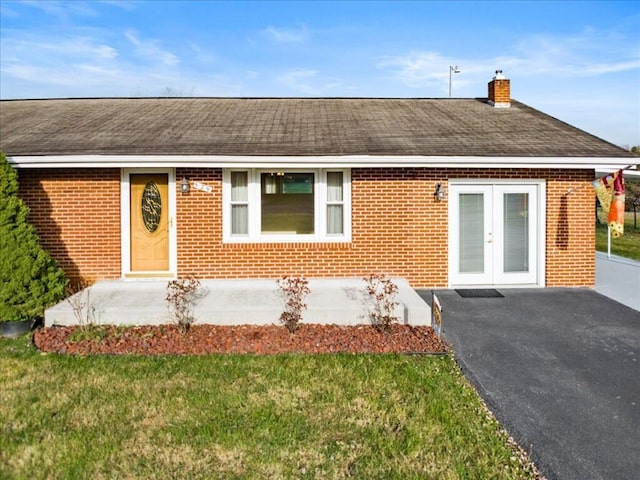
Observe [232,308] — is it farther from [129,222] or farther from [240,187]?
[129,222]

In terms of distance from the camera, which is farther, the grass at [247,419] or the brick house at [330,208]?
the brick house at [330,208]

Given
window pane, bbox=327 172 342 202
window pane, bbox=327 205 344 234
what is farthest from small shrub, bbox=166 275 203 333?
window pane, bbox=327 172 342 202

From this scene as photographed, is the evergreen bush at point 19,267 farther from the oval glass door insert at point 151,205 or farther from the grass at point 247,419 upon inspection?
the oval glass door insert at point 151,205

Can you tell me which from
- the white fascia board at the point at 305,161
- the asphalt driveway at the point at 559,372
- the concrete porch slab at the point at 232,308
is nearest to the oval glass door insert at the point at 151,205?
the white fascia board at the point at 305,161

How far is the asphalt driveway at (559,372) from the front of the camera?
12.0 ft

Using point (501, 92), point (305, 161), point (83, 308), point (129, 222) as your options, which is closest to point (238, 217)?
point (305, 161)

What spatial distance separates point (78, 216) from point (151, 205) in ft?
4.69

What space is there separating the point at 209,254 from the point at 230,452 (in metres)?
5.82

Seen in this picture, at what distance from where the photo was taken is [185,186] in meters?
8.75

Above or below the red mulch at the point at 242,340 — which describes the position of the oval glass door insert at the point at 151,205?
above

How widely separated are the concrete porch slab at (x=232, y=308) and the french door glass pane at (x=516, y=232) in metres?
2.93

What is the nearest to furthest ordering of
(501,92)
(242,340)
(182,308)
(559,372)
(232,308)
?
(559,372)
(242,340)
(182,308)
(232,308)
(501,92)

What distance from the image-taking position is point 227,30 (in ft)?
64.8

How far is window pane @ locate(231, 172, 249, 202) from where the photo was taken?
9023 millimetres
